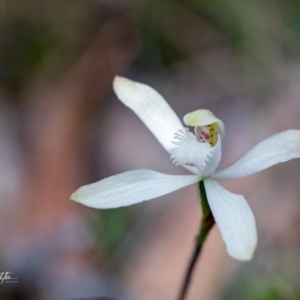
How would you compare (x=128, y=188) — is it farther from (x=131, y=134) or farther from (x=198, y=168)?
(x=131, y=134)

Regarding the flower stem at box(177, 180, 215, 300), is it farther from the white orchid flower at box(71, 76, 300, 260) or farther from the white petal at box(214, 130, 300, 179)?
the white petal at box(214, 130, 300, 179)

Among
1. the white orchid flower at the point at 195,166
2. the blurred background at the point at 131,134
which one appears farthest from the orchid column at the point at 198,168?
the blurred background at the point at 131,134

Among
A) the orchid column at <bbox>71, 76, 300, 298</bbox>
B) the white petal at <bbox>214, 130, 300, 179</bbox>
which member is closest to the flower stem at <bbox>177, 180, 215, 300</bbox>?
the orchid column at <bbox>71, 76, 300, 298</bbox>

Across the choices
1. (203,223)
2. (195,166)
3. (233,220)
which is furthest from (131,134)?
(233,220)

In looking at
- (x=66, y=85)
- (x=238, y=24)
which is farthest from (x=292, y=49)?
(x=66, y=85)

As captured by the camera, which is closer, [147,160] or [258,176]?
[258,176]

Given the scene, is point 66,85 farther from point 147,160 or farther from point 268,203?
point 268,203

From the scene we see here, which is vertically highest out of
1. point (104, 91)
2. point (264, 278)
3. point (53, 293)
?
point (104, 91)
